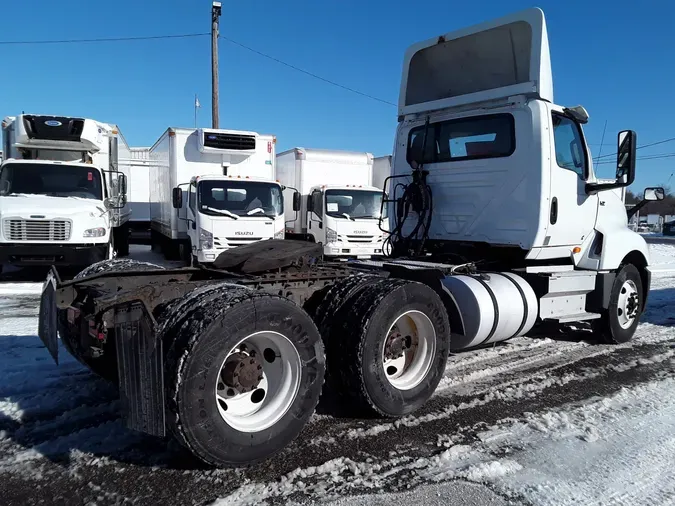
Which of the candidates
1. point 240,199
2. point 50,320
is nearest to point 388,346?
point 50,320

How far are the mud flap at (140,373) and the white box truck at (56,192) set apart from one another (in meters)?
8.97

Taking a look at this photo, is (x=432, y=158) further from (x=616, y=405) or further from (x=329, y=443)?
(x=329, y=443)

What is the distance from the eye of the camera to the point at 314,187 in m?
15.8

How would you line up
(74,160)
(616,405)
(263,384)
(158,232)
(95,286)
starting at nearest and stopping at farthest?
(263,384) < (95,286) < (616,405) < (74,160) < (158,232)

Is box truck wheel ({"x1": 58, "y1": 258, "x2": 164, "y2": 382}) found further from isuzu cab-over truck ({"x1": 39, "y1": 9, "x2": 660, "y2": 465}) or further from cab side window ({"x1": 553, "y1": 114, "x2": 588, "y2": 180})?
cab side window ({"x1": 553, "y1": 114, "x2": 588, "y2": 180})

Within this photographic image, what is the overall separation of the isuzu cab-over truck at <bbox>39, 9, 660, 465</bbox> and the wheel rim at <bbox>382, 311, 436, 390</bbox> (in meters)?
0.01

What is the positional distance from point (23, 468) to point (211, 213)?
944 cm

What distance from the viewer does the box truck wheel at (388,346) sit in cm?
401

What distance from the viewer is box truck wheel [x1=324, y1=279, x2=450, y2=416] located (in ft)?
13.1

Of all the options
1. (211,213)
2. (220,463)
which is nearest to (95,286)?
(220,463)

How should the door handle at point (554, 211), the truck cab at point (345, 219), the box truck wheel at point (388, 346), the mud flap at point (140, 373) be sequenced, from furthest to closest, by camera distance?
the truck cab at point (345, 219)
the door handle at point (554, 211)
the box truck wheel at point (388, 346)
the mud flap at point (140, 373)

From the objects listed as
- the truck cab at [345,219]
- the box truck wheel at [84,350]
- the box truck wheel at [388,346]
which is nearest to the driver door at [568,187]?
the box truck wheel at [388,346]

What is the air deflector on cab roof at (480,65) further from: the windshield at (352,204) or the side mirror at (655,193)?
the windshield at (352,204)

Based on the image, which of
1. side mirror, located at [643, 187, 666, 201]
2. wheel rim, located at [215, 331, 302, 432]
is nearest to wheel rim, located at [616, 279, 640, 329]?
side mirror, located at [643, 187, 666, 201]
